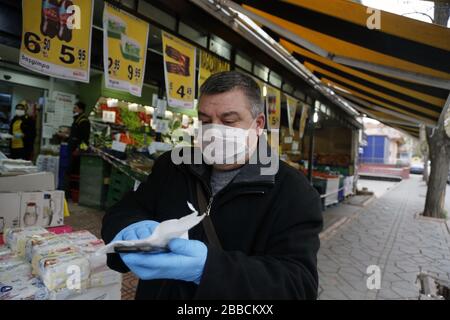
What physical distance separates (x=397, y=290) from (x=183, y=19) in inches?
193

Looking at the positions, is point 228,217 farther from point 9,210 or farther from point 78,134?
point 78,134

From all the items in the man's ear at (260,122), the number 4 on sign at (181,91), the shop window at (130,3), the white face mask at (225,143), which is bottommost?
the white face mask at (225,143)

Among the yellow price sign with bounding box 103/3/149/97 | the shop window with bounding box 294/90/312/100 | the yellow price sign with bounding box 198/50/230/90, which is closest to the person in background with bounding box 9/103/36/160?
the yellow price sign with bounding box 198/50/230/90

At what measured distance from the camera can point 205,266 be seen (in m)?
1.05

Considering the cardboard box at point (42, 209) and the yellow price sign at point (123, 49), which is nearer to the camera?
the cardboard box at point (42, 209)

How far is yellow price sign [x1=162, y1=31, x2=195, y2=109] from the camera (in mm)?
3855

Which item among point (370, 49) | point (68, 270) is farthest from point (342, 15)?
point (68, 270)

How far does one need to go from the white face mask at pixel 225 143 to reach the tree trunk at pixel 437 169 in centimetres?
969

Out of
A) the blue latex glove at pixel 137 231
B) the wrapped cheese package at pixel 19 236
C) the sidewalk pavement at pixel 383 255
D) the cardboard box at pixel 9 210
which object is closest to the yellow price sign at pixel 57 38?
the cardboard box at pixel 9 210

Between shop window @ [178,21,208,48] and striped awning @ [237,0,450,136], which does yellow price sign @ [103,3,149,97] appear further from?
striped awning @ [237,0,450,136]

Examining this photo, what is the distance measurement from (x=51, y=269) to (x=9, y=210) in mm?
1026

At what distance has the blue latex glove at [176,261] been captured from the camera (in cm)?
105

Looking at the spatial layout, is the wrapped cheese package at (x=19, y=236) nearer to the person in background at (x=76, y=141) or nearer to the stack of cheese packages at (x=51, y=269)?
the stack of cheese packages at (x=51, y=269)

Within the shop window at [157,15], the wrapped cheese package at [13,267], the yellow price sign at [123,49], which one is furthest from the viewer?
the shop window at [157,15]
